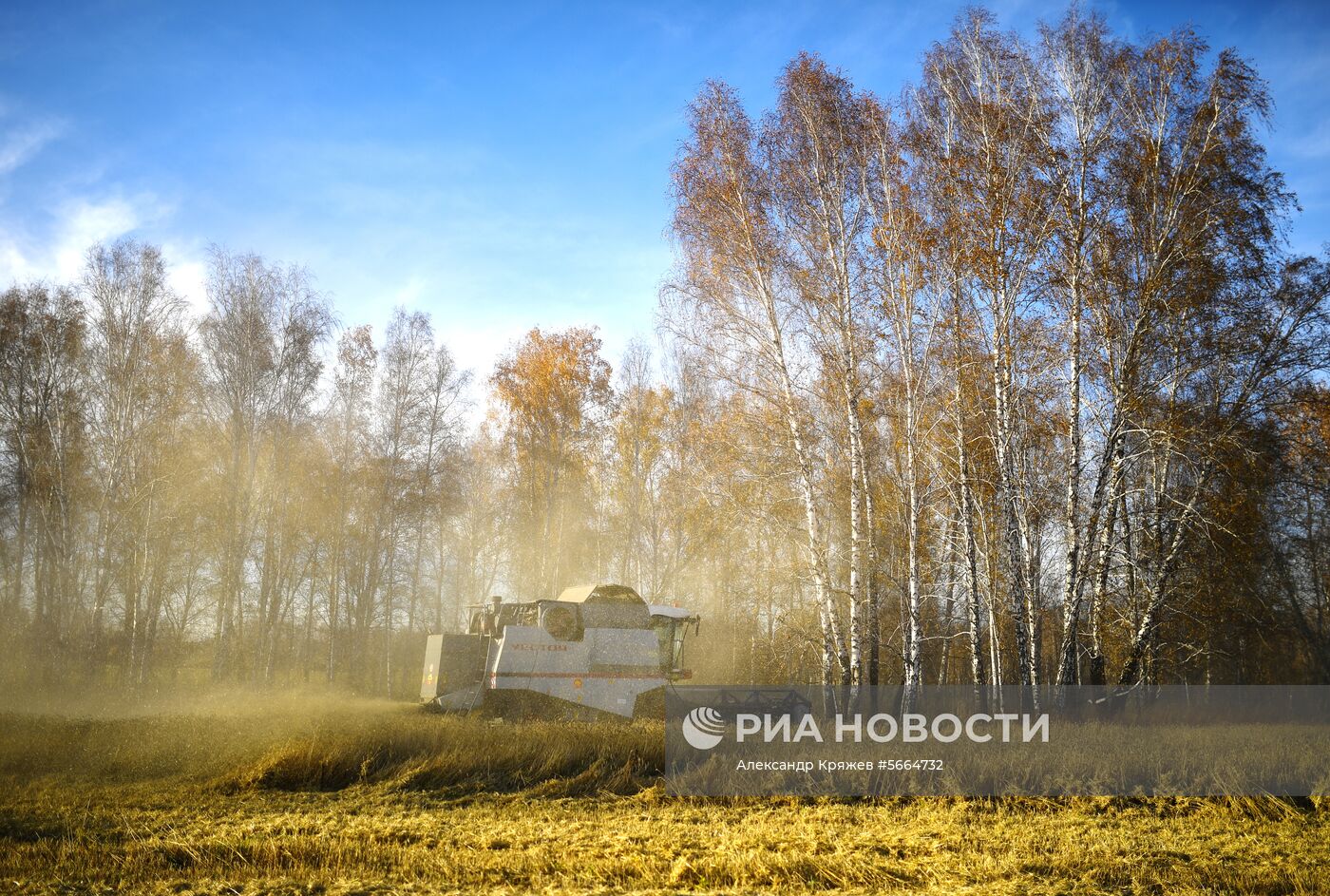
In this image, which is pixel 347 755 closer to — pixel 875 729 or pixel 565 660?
pixel 565 660

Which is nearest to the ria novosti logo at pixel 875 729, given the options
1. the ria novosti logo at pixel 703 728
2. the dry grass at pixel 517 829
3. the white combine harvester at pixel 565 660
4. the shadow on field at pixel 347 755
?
the ria novosti logo at pixel 703 728

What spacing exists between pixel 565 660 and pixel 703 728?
448 centimetres

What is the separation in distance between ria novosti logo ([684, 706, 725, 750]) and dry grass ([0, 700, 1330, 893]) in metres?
0.58

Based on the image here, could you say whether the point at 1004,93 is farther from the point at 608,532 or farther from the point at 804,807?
the point at 608,532

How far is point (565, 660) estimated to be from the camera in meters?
14.7

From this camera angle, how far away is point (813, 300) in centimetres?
1308

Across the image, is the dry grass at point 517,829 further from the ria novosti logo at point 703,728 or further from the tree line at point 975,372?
the tree line at point 975,372

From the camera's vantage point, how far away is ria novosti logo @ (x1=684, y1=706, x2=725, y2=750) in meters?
10.6

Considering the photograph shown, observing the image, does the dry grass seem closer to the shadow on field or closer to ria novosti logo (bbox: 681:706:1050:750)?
the shadow on field

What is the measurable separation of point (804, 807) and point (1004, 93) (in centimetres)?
1203

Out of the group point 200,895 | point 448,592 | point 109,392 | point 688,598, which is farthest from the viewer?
point 448,592

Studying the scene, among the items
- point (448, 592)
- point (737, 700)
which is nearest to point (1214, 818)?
point (737, 700)

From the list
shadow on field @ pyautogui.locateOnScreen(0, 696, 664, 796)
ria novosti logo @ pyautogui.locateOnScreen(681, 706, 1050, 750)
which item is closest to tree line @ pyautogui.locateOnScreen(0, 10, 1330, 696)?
ria novosti logo @ pyautogui.locateOnScreen(681, 706, 1050, 750)

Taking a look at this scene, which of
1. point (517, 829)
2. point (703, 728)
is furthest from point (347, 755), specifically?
point (703, 728)
